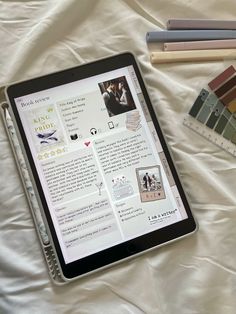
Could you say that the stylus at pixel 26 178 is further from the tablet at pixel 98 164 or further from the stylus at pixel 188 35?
the stylus at pixel 188 35

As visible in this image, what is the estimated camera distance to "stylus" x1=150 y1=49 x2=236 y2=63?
0.67m

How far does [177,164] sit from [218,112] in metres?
0.09

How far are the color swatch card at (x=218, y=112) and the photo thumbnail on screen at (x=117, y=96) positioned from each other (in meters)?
0.08

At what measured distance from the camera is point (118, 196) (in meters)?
0.63

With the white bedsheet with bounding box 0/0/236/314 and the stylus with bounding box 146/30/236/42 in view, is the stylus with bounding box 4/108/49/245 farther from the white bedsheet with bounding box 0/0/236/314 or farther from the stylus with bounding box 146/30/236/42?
the stylus with bounding box 146/30/236/42

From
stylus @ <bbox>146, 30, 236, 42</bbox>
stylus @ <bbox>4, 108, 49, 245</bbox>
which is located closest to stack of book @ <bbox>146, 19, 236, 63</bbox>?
stylus @ <bbox>146, 30, 236, 42</bbox>

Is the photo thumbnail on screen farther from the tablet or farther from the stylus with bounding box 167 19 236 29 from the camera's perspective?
the stylus with bounding box 167 19 236 29

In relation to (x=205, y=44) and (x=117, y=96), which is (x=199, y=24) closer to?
(x=205, y=44)

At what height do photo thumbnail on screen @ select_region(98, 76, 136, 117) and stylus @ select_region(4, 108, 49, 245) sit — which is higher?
photo thumbnail on screen @ select_region(98, 76, 136, 117)

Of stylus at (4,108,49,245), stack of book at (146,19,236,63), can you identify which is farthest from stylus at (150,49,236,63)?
stylus at (4,108,49,245)

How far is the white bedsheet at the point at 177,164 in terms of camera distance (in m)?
A: 0.60

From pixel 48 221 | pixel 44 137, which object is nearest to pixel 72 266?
pixel 48 221

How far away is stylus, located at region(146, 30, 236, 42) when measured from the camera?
0.68 metres

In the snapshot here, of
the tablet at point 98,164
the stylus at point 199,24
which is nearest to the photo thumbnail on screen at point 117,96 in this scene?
the tablet at point 98,164
